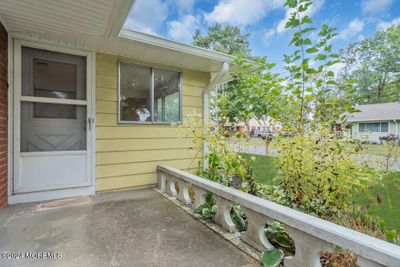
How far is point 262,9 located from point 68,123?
7.91 m

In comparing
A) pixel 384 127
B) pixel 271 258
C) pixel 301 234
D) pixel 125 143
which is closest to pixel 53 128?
pixel 125 143

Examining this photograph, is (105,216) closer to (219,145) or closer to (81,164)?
(81,164)

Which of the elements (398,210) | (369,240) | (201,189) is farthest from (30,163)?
(398,210)

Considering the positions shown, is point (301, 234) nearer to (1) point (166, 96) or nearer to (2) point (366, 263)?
(2) point (366, 263)

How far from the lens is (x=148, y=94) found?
12.3 ft

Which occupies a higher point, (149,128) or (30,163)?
(149,128)

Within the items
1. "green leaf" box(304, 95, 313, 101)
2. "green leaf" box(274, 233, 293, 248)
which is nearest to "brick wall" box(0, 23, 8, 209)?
"green leaf" box(274, 233, 293, 248)

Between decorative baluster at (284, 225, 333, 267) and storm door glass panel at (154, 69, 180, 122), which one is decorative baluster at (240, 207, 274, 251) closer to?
decorative baluster at (284, 225, 333, 267)

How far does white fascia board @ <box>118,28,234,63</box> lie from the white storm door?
955 millimetres

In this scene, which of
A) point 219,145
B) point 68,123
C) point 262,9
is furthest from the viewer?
point 262,9

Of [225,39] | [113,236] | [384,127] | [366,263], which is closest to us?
[366,263]

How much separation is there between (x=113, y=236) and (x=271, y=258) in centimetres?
142

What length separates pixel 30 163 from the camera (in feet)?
9.46

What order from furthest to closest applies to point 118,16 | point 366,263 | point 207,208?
point 207,208 < point 118,16 < point 366,263
